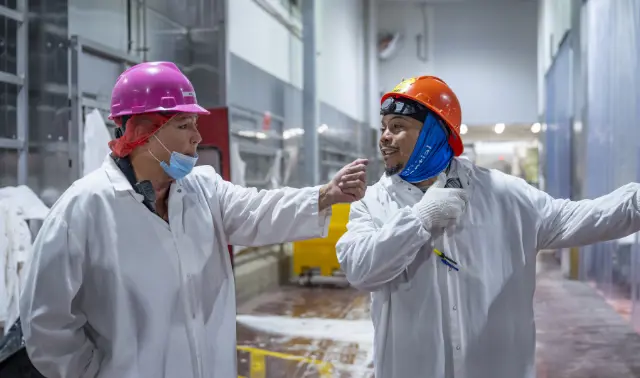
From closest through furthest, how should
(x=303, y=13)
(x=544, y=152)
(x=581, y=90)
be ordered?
(x=581, y=90) < (x=303, y=13) < (x=544, y=152)

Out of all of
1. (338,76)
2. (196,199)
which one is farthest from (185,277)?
(338,76)

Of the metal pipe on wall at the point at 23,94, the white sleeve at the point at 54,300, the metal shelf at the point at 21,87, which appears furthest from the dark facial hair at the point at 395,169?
the metal pipe on wall at the point at 23,94

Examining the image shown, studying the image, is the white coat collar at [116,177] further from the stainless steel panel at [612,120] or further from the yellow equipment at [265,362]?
the stainless steel panel at [612,120]

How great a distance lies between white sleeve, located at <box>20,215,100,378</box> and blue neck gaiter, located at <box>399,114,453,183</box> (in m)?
0.96

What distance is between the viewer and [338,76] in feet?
34.4

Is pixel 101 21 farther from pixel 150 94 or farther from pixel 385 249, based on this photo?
pixel 385 249

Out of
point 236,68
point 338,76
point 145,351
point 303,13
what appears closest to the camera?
point 145,351

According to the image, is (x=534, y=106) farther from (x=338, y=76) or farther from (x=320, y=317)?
(x=320, y=317)

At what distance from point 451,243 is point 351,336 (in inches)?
129

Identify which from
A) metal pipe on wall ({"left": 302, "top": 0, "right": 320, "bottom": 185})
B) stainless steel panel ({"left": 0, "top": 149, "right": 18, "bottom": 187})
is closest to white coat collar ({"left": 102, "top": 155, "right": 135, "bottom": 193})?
stainless steel panel ({"left": 0, "top": 149, "right": 18, "bottom": 187})

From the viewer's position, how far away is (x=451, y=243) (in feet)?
5.93

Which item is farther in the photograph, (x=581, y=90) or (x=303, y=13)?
(x=303, y=13)

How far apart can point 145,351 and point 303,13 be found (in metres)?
7.47

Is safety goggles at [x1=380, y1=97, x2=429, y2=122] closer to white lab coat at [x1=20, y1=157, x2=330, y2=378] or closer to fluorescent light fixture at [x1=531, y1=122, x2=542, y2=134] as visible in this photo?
white lab coat at [x1=20, y1=157, x2=330, y2=378]
